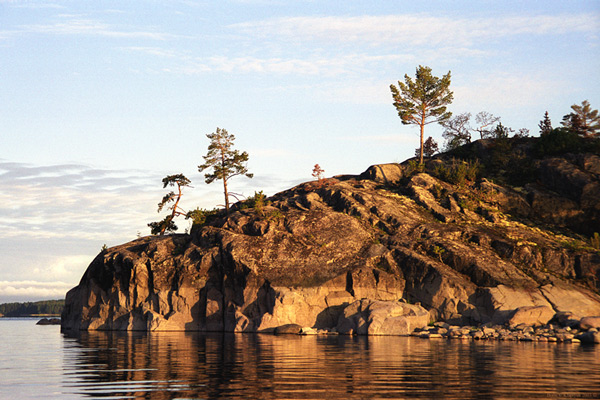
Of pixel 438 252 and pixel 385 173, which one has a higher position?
pixel 385 173

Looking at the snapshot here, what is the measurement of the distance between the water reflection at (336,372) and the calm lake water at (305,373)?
0.03 metres

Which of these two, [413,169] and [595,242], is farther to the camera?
[413,169]

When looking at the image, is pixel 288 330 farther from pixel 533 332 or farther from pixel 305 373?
pixel 305 373

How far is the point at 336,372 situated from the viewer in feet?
67.1

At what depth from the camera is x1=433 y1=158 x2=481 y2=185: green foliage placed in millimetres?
65812

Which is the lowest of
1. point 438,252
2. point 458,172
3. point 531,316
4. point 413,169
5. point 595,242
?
point 531,316

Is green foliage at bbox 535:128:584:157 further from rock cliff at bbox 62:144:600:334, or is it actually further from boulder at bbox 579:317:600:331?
boulder at bbox 579:317:600:331

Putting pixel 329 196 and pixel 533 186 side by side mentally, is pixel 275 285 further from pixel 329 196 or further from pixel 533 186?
pixel 533 186

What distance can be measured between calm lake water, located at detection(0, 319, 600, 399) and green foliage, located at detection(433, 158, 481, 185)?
35.2 metres

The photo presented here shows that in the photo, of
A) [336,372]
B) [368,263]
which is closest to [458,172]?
[368,263]

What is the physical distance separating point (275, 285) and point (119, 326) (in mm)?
15892

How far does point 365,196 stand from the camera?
61844mm

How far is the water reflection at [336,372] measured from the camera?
1598 cm

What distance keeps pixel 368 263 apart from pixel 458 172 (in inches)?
756
